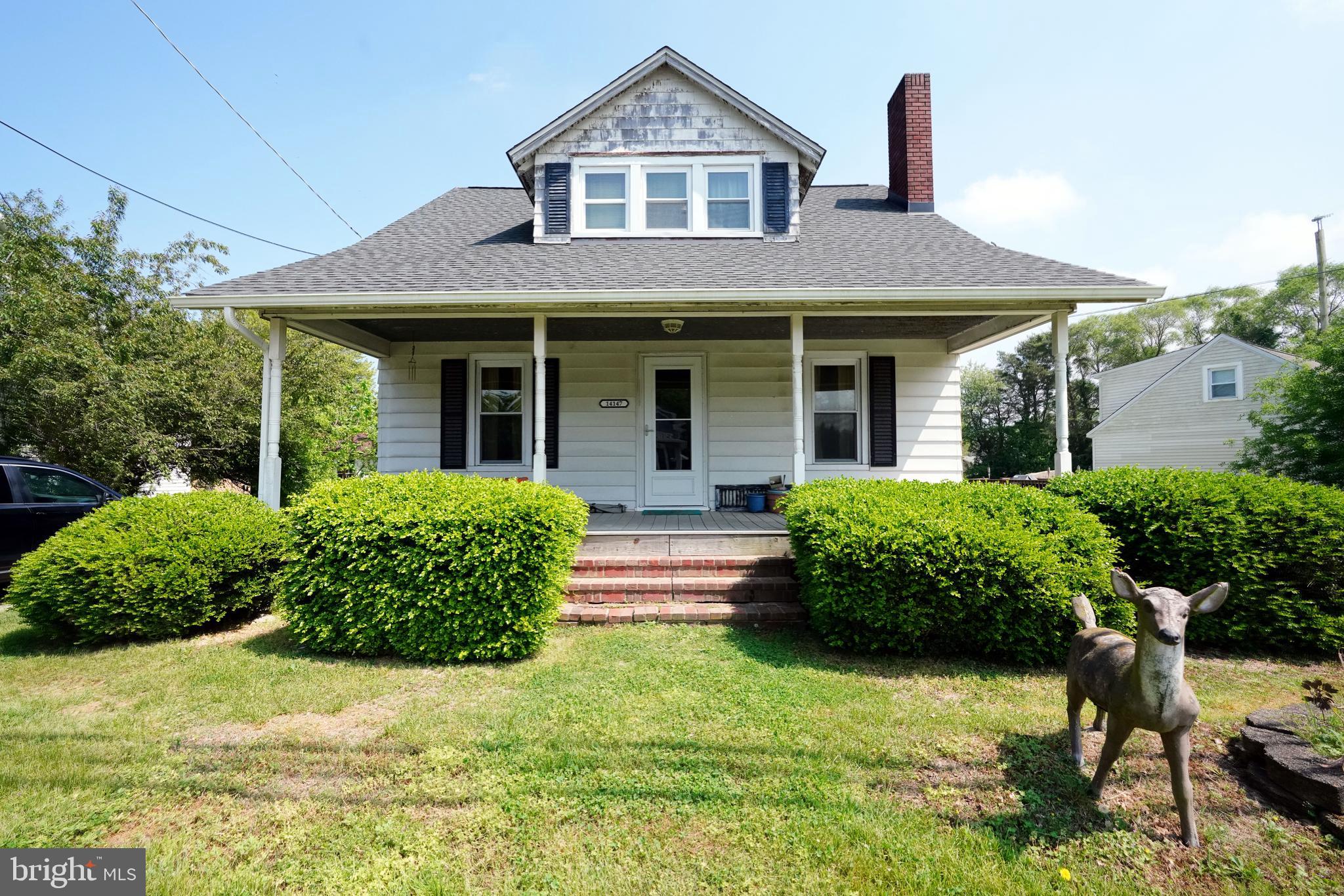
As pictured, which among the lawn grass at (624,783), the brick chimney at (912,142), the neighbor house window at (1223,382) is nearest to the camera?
the lawn grass at (624,783)

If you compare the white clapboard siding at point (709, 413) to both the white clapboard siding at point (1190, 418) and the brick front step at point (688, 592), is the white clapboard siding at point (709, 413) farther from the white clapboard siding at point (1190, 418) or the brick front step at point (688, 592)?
the white clapboard siding at point (1190, 418)

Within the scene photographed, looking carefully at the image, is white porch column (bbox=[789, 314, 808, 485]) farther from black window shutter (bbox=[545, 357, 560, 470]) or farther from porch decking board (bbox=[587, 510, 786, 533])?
black window shutter (bbox=[545, 357, 560, 470])

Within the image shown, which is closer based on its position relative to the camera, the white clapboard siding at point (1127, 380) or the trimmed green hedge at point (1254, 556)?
the trimmed green hedge at point (1254, 556)

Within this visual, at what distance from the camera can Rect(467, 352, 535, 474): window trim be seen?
335 inches

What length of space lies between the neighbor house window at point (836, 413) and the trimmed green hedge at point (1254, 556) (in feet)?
13.4

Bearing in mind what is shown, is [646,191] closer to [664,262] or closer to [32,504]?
[664,262]

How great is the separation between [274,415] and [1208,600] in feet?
26.1

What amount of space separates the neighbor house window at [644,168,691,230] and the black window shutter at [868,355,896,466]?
3.51 metres

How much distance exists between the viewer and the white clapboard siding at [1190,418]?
17.7 meters

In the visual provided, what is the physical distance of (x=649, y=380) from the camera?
855 cm

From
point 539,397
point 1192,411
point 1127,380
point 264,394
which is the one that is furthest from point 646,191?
point 1127,380

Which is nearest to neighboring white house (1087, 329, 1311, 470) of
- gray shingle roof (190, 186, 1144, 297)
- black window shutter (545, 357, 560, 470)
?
gray shingle roof (190, 186, 1144, 297)

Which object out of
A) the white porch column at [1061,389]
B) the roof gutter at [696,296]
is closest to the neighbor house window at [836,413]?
the roof gutter at [696,296]

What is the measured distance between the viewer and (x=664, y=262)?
7434mm
